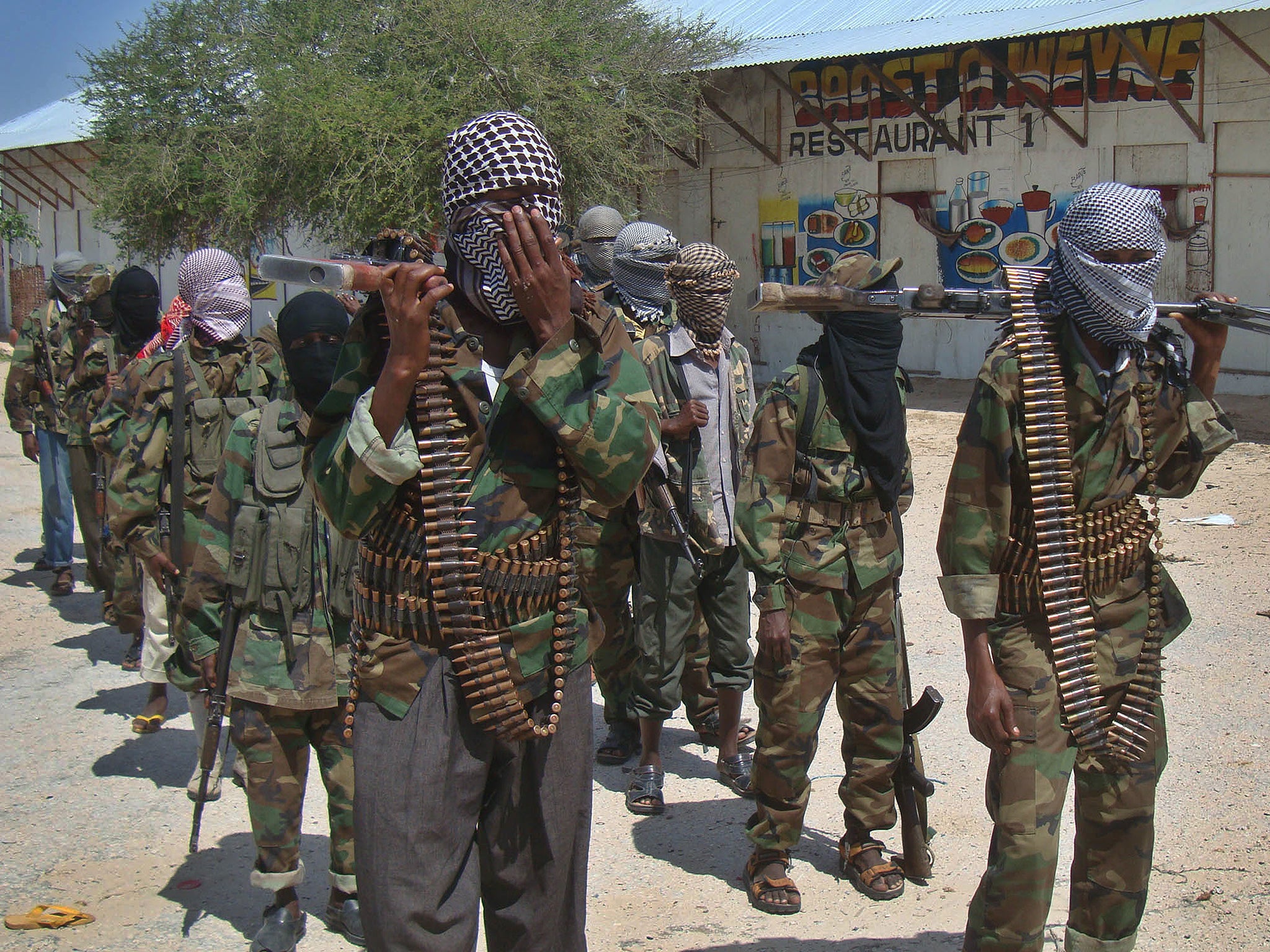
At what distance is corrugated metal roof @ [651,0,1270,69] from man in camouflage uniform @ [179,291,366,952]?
39.1ft

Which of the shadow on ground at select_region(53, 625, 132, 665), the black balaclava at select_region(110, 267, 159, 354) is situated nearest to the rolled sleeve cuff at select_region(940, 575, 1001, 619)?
the black balaclava at select_region(110, 267, 159, 354)

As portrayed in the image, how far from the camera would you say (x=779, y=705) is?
4453 mm

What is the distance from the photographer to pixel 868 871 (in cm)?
449

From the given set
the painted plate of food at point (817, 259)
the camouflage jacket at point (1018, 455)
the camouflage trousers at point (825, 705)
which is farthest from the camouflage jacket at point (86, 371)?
the painted plate of food at point (817, 259)

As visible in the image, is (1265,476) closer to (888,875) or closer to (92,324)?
(888,875)

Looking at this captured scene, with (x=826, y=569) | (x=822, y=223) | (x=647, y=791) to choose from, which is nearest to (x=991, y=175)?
(x=822, y=223)

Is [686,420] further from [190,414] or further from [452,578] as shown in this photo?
[452,578]

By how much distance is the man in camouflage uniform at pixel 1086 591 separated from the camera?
128 inches

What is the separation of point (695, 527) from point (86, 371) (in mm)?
4955

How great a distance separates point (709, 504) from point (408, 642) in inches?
118

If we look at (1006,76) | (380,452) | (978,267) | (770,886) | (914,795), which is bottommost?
(770,886)

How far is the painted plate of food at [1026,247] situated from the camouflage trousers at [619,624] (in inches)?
481

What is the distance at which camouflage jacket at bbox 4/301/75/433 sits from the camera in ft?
30.8

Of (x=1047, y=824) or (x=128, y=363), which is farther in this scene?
(x=128, y=363)
